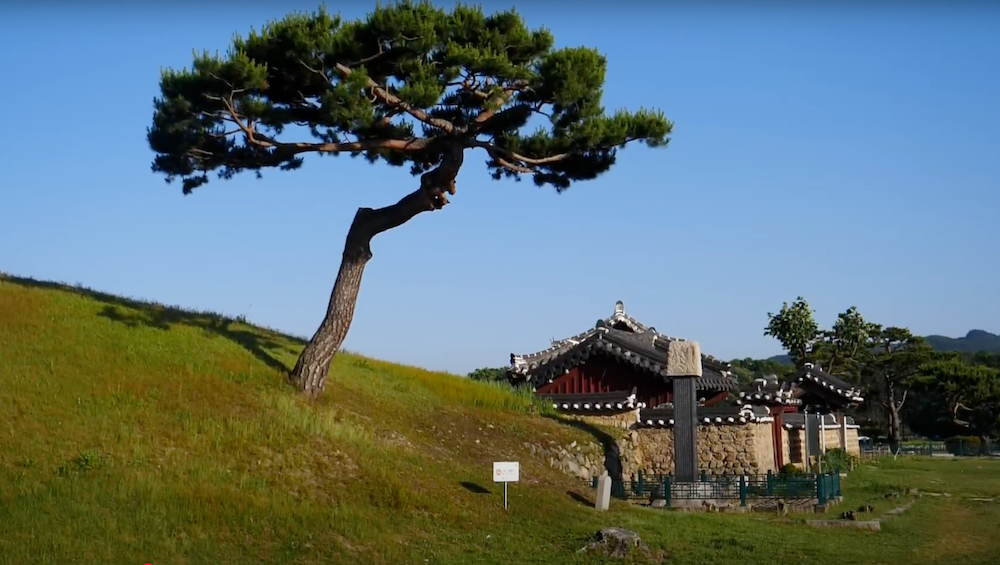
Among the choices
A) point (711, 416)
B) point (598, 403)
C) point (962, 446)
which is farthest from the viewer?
point (962, 446)

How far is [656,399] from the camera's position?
31750mm

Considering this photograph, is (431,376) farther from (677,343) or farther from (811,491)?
(811,491)

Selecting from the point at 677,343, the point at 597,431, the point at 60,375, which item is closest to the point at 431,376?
the point at 597,431

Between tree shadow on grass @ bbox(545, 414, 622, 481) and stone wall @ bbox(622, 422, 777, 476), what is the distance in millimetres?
538

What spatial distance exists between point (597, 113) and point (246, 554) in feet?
39.4

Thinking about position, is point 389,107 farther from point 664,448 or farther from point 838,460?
point 838,460

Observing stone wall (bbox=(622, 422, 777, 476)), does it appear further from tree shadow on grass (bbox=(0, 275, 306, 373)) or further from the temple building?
tree shadow on grass (bbox=(0, 275, 306, 373))

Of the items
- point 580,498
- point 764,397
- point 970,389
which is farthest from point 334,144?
point 970,389

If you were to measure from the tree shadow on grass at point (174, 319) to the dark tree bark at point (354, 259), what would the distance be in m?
1.31

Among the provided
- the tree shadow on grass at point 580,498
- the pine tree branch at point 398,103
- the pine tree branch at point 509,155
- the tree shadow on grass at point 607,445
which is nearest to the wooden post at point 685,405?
the tree shadow on grass at point 607,445

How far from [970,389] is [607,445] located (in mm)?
53518

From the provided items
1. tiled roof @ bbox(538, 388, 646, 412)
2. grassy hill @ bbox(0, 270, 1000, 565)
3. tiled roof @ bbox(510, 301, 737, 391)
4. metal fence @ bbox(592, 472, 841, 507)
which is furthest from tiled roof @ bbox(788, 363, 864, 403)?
metal fence @ bbox(592, 472, 841, 507)

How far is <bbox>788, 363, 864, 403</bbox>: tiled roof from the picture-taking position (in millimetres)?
40875

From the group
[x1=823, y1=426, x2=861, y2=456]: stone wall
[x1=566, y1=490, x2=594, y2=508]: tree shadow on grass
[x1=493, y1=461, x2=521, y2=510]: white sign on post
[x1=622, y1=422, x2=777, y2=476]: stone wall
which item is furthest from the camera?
[x1=823, y1=426, x2=861, y2=456]: stone wall
